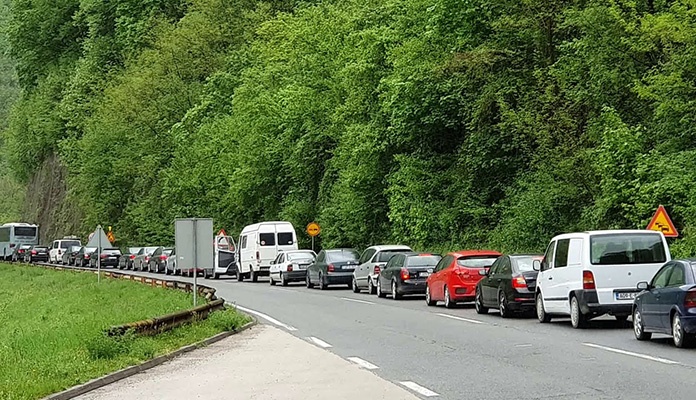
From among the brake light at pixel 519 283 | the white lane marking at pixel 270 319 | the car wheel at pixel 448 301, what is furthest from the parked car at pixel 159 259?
the brake light at pixel 519 283

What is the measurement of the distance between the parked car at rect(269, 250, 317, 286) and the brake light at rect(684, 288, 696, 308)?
3021 centimetres

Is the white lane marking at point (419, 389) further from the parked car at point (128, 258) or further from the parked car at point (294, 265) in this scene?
the parked car at point (128, 258)

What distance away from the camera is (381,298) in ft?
116

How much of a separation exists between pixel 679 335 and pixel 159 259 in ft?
168

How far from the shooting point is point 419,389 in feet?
41.2

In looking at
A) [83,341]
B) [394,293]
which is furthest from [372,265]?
[83,341]

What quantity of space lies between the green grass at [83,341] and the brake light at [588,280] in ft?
23.4

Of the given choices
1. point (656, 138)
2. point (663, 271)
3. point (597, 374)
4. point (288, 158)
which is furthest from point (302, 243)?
point (597, 374)

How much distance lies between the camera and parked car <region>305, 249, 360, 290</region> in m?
41.8

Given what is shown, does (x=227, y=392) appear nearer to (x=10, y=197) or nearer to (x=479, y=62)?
(x=479, y=62)

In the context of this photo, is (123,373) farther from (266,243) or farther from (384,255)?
(266,243)

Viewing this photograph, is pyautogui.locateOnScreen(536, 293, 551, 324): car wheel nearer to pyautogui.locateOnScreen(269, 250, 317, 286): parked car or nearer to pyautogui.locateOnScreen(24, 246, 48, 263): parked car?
pyautogui.locateOnScreen(269, 250, 317, 286): parked car

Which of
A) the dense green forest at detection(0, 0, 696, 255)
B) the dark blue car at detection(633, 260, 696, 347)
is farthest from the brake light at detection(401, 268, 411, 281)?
the dark blue car at detection(633, 260, 696, 347)

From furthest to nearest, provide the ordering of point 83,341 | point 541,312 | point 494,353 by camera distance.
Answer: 1. point 541,312
2. point 83,341
3. point 494,353
